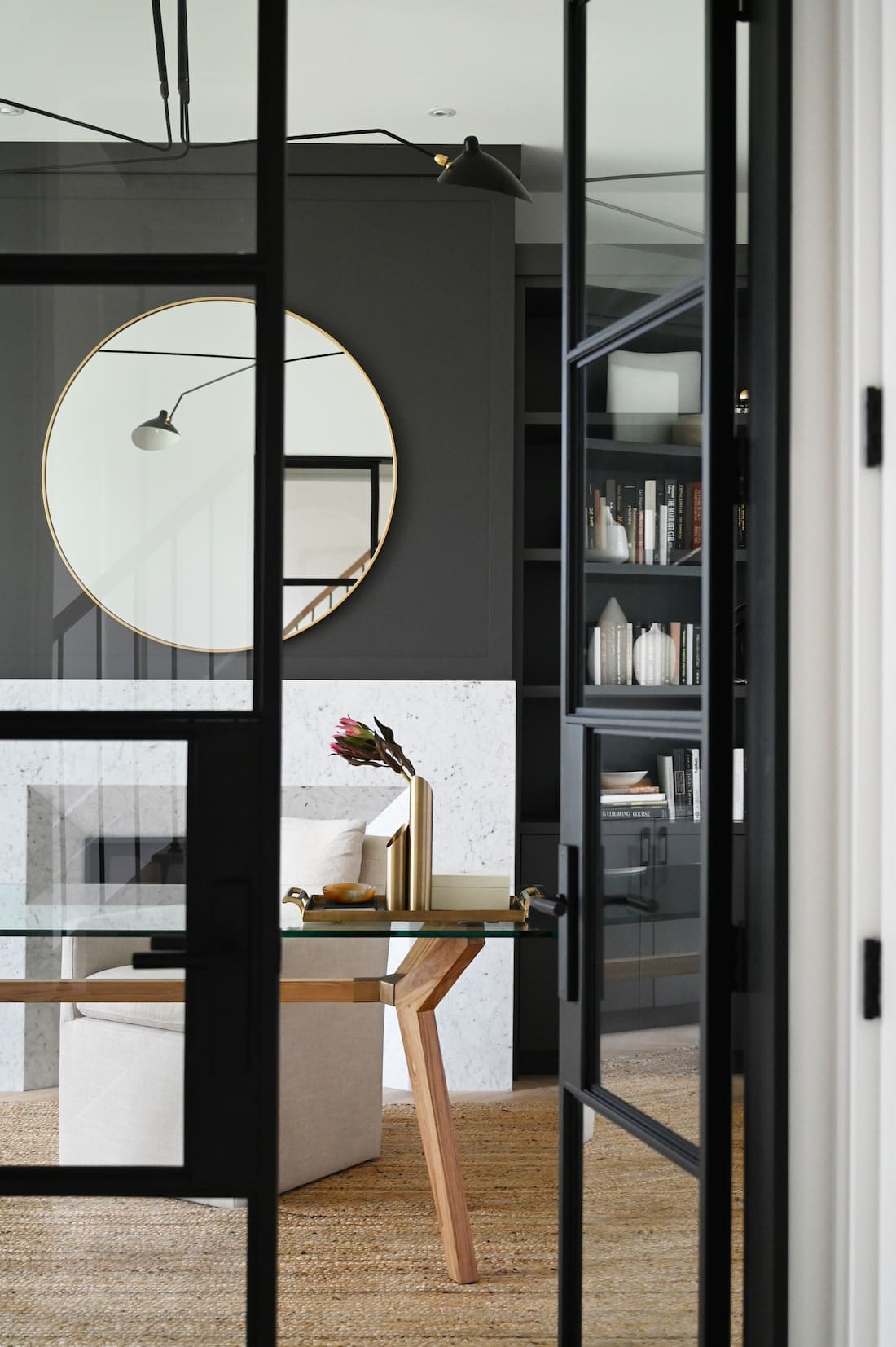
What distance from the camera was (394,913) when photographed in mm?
2520

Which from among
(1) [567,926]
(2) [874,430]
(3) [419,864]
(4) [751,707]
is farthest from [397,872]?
(2) [874,430]

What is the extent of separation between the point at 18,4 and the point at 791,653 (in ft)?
4.41

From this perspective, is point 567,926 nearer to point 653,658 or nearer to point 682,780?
point 682,780

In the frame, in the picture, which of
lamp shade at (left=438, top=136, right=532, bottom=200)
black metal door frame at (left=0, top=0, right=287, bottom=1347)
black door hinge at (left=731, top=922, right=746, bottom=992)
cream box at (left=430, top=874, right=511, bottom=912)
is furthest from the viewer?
lamp shade at (left=438, top=136, right=532, bottom=200)

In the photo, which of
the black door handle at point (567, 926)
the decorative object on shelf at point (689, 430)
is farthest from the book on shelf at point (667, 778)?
the decorative object on shelf at point (689, 430)

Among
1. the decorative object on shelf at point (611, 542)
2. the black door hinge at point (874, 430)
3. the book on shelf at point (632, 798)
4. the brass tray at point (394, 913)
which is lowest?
the brass tray at point (394, 913)

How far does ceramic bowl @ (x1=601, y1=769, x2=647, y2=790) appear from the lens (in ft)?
6.27

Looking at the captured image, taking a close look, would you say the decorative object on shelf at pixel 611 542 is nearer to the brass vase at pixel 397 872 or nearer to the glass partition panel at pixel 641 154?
the glass partition panel at pixel 641 154

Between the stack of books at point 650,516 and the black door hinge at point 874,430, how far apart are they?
10.5 inches

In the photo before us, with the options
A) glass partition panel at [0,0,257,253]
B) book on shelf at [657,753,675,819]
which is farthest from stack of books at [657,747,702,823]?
glass partition panel at [0,0,257,253]

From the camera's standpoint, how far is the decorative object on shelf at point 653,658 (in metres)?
1.84

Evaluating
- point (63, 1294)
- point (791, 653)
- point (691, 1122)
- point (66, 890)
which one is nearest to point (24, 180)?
point (66, 890)

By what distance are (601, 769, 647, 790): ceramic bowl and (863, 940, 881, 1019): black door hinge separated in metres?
0.48

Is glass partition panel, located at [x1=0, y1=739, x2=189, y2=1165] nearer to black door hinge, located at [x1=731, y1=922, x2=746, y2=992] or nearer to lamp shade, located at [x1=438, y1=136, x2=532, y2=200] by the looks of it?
black door hinge, located at [x1=731, y1=922, x2=746, y2=992]
